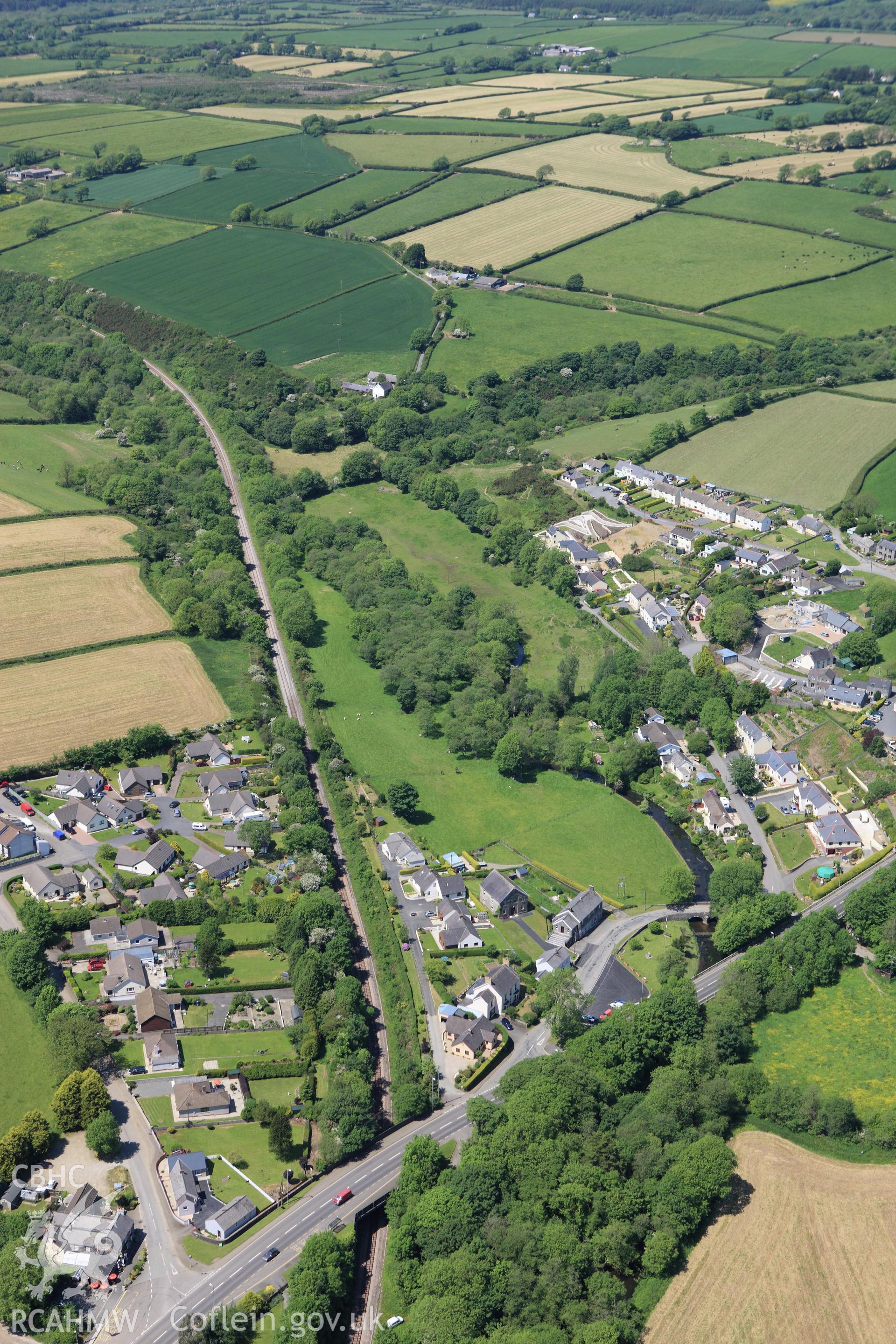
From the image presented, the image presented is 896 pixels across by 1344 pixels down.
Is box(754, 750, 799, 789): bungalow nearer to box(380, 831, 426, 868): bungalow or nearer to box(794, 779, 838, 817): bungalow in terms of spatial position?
box(794, 779, 838, 817): bungalow

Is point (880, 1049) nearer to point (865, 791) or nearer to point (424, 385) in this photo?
point (865, 791)

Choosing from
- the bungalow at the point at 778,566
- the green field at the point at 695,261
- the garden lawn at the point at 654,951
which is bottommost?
the garden lawn at the point at 654,951

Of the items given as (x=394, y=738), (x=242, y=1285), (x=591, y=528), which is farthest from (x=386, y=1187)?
(x=591, y=528)

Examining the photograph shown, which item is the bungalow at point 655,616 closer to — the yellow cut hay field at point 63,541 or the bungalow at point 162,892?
the bungalow at point 162,892

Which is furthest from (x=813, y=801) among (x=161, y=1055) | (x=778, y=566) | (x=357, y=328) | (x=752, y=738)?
(x=357, y=328)

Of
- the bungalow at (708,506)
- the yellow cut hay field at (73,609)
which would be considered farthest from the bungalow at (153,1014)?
the bungalow at (708,506)

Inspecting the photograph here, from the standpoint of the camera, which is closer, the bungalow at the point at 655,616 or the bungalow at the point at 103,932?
the bungalow at the point at 103,932
